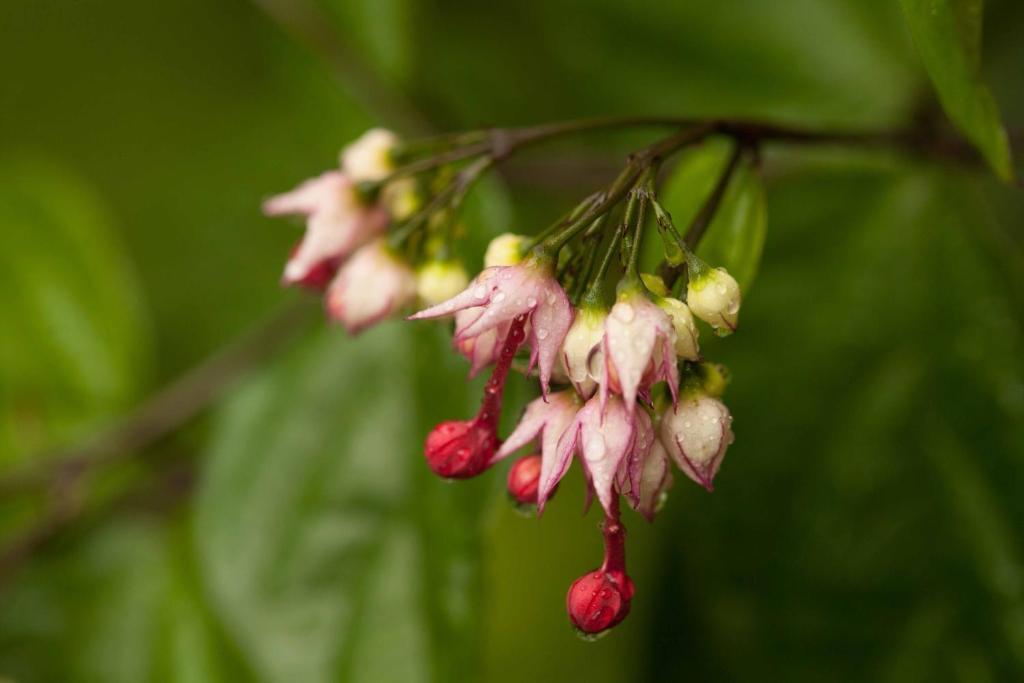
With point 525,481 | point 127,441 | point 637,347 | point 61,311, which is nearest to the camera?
point 637,347

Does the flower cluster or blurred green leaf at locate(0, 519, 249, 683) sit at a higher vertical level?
the flower cluster

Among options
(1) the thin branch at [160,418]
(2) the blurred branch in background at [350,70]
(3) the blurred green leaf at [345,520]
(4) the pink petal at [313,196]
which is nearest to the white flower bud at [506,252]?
(4) the pink petal at [313,196]

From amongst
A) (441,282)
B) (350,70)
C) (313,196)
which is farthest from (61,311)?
(441,282)

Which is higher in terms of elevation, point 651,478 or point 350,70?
point 350,70

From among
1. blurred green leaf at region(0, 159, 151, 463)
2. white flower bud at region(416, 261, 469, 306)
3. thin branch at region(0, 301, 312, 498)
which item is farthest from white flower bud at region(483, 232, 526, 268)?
blurred green leaf at region(0, 159, 151, 463)

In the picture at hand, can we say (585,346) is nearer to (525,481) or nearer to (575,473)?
(525,481)

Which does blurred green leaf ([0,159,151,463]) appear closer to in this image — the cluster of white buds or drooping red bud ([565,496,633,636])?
the cluster of white buds

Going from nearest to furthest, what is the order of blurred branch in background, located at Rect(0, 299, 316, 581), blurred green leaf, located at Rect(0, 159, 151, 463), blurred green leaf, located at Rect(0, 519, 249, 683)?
1. blurred green leaf, located at Rect(0, 519, 249, 683)
2. blurred branch in background, located at Rect(0, 299, 316, 581)
3. blurred green leaf, located at Rect(0, 159, 151, 463)
